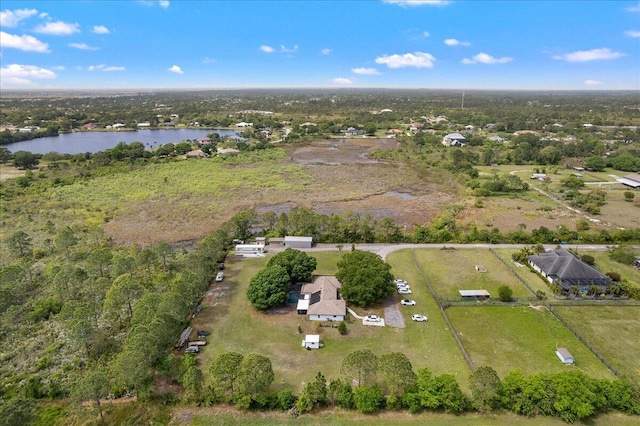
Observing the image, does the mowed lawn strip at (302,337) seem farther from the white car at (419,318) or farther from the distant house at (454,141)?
the distant house at (454,141)

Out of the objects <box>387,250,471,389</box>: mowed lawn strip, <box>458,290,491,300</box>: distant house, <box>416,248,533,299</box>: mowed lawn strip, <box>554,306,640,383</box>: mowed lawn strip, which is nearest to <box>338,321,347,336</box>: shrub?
<box>387,250,471,389</box>: mowed lawn strip

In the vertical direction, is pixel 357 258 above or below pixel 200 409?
above

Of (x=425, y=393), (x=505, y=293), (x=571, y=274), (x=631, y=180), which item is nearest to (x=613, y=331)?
(x=571, y=274)

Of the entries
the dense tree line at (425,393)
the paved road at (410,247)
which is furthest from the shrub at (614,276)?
the dense tree line at (425,393)

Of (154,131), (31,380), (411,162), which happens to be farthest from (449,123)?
(31,380)

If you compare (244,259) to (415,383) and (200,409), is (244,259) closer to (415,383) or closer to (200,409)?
(200,409)
